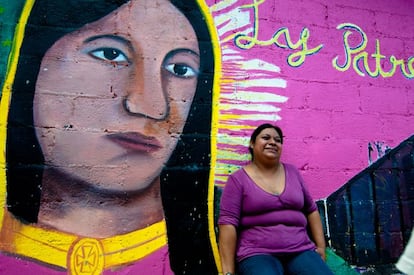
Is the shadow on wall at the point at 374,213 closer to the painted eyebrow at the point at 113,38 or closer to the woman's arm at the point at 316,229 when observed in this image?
the woman's arm at the point at 316,229

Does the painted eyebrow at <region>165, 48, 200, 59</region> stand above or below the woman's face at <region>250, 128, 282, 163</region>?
above

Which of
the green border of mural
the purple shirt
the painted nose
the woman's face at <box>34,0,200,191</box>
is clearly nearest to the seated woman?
the purple shirt

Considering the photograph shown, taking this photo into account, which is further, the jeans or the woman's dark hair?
the woman's dark hair

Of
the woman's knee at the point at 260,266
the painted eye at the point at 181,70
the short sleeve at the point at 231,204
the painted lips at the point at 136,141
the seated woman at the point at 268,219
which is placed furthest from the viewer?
the painted eye at the point at 181,70

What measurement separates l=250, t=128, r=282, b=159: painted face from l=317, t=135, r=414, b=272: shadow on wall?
52cm

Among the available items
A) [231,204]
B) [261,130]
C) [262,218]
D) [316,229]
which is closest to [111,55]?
[261,130]

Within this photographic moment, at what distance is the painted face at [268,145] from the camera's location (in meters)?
2.38

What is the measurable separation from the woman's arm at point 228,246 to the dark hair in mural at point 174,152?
216mm

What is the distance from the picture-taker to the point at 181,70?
2543 millimetres

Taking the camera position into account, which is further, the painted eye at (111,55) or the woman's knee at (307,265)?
the painted eye at (111,55)

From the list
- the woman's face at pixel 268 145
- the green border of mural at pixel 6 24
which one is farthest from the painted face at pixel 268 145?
the green border of mural at pixel 6 24

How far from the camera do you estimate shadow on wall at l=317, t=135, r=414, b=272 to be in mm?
2604

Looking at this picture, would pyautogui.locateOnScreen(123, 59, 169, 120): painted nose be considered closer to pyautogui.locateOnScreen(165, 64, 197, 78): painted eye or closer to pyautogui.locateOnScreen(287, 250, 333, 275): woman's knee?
pyautogui.locateOnScreen(165, 64, 197, 78): painted eye

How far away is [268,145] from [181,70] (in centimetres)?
72
